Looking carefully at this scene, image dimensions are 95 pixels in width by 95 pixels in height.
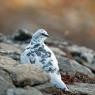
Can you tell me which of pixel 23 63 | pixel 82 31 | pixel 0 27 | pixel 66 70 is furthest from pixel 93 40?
pixel 23 63

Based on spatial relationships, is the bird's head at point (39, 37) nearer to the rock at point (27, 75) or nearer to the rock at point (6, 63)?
the rock at point (6, 63)

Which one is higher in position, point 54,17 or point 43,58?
point 54,17

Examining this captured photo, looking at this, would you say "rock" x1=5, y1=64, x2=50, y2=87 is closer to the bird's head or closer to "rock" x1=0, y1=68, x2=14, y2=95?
"rock" x1=0, y1=68, x2=14, y2=95

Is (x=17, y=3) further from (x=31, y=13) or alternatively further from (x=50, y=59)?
(x=50, y=59)

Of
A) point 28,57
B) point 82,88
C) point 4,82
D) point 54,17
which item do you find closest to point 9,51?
point 28,57

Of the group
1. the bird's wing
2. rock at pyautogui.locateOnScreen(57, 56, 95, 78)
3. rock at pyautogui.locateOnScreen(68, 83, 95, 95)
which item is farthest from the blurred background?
the bird's wing

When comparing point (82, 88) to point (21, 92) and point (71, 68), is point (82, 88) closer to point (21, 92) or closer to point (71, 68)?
point (21, 92)
